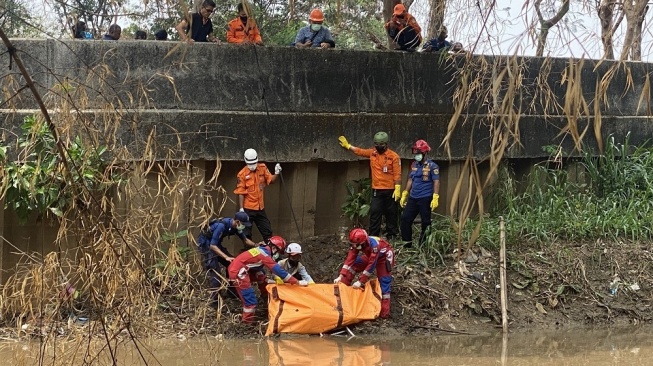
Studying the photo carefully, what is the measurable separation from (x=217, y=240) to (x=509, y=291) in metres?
3.36

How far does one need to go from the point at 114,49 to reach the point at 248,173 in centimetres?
190

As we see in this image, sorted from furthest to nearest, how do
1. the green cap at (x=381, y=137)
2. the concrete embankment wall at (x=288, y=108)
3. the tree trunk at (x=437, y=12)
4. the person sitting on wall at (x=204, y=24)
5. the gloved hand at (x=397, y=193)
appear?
the gloved hand at (x=397, y=193) → the green cap at (x=381, y=137) → the person sitting on wall at (x=204, y=24) → the concrete embankment wall at (x=288, y=108) → the tree trunk at (x=437, y=12)

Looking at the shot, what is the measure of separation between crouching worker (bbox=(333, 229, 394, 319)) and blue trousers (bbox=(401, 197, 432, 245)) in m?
0.97

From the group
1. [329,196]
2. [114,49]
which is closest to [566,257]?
[329,196]

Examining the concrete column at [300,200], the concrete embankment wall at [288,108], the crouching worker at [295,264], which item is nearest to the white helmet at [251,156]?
the concrete embankment wall at [288,108]

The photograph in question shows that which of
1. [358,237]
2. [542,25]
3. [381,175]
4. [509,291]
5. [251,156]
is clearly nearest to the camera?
[542,25]

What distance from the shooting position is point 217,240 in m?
9.81

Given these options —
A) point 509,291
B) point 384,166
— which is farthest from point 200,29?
point 509,291

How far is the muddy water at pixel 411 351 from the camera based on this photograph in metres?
8.75

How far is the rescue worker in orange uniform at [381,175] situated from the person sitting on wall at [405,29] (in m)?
1.22

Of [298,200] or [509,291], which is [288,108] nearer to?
[298,200]

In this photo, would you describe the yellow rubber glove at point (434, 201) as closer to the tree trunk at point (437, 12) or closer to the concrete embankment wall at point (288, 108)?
the concrete embankment wall at point (288, 108)

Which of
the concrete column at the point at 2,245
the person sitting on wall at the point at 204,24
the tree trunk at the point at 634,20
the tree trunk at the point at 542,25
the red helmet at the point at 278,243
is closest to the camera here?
the tree trunk at the point at 542,25

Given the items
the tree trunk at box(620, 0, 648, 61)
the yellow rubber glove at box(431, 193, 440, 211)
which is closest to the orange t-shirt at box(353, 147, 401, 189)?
the yellow rubber glove at box(431, 193, 440, 211)
